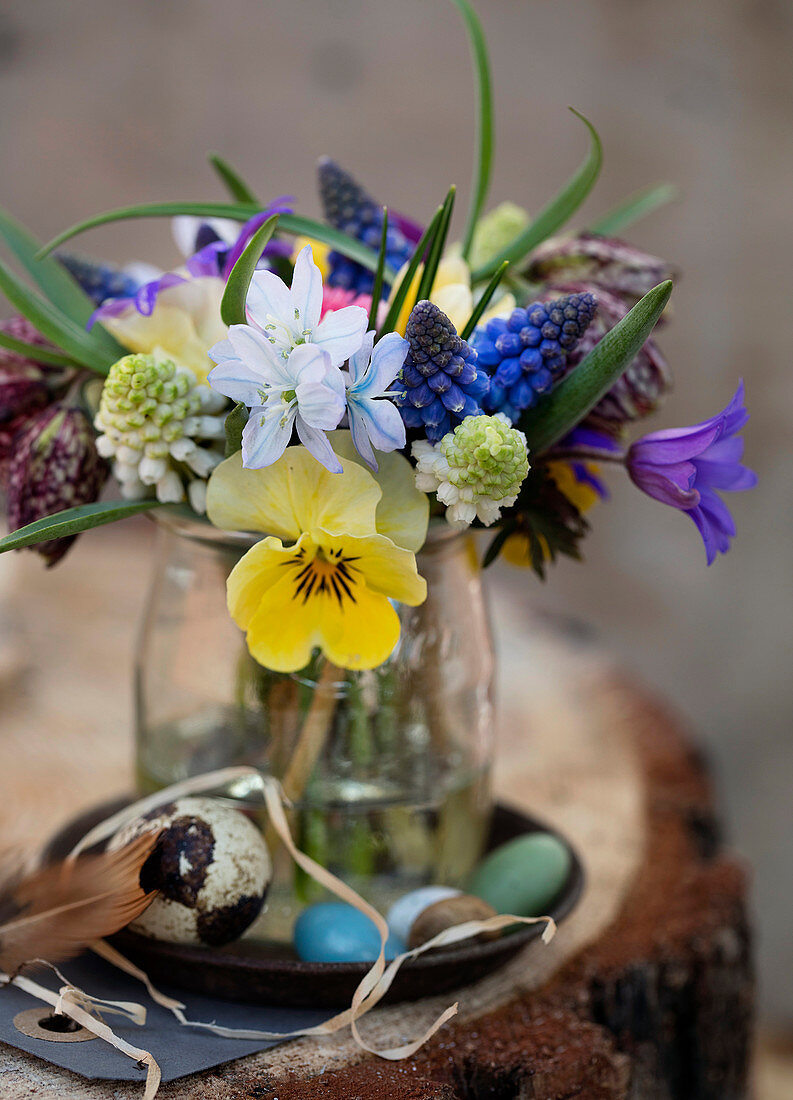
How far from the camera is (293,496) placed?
0.46m

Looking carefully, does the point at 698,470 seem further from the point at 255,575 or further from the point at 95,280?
the point at 95,280

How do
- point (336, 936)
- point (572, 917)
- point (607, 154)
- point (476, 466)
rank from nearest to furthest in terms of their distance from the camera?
point (476, 466), point (336, 936), point (572, 917), point (607, 154)

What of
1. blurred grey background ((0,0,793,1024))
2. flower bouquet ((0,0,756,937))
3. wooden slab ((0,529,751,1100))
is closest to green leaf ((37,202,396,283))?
flower bouquet ((0,0,756,937))

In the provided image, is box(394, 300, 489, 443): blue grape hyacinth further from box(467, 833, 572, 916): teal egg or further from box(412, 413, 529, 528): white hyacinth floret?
box(467, 833, 572, 916): teal egg

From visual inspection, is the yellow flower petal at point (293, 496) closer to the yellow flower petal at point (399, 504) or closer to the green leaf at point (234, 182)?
the yellow flower petal at point (399, 504)

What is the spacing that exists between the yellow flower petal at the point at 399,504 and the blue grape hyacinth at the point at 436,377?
0.08 feet

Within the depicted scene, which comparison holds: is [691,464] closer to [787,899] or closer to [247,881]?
[247,881]

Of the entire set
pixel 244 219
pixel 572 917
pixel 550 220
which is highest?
pixel 550 220

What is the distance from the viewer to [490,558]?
0.53m

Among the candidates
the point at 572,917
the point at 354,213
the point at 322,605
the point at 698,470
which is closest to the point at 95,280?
the point at 354,213

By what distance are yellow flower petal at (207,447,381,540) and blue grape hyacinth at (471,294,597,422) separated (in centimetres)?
8

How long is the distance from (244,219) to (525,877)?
16.7 inches

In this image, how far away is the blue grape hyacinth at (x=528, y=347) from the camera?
0.45 meters

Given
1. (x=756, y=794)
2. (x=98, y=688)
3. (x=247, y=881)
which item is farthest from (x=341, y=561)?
(x=756, y=794)
